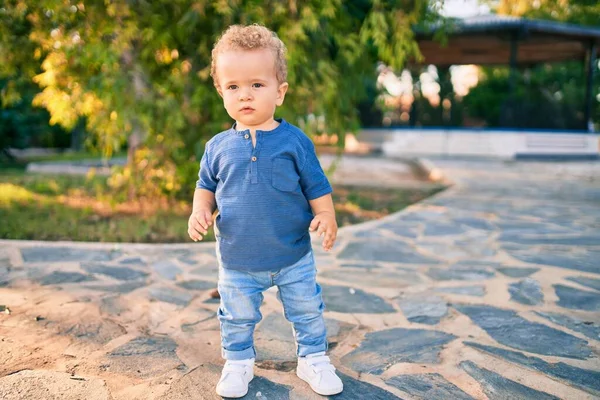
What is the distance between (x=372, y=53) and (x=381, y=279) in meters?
2.85

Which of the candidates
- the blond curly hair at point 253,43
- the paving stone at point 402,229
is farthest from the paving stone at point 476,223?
the blond curly hair at point 253,43

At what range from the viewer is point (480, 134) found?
16.8 metres

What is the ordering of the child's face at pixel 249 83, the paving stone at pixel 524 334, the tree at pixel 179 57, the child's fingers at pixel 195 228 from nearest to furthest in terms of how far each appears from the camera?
the child's face at pixel 249 83 → the child's fingers at pixel 195 228 → the paving stone at pixel 524 334 → the tree at pixel 179 57

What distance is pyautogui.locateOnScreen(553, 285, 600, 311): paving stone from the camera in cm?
298

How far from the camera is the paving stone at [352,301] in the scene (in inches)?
116

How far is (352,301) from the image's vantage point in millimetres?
3094

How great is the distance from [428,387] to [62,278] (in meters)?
2.49

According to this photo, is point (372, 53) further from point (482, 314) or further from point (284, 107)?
point (482, 314)

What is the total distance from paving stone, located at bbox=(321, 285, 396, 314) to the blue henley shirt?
1061mm

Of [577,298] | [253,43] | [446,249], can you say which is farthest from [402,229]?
[253,43]

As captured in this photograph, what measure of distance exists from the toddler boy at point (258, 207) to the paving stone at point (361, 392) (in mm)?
40

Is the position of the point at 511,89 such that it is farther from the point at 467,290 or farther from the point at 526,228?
the point at 467,290

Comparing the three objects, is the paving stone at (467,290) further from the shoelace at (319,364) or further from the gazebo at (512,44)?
the gazebo at (512,44)

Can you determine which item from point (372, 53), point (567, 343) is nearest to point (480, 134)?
point (372, 53)
